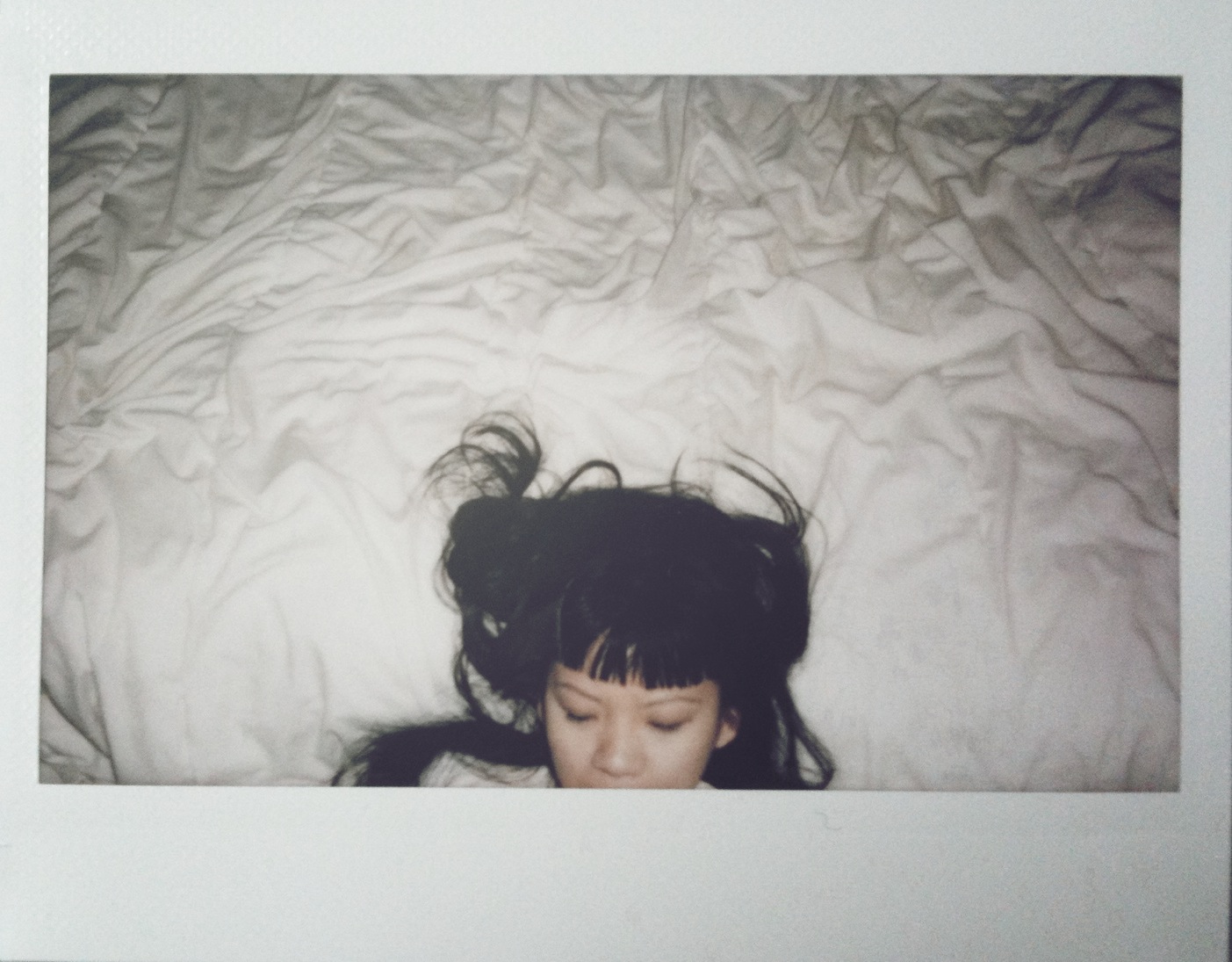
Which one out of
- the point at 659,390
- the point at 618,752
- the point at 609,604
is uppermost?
the point at 659,390

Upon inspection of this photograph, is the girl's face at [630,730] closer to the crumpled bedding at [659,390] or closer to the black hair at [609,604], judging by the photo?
the black hair at [609,604]

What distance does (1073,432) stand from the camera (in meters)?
1.01

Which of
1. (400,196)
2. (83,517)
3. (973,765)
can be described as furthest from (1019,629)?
(83,517)

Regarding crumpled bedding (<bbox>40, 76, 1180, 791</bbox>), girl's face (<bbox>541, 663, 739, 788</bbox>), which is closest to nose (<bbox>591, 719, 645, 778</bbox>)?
girl's face (<bbox>541, 663, 739, 788</bbox>)

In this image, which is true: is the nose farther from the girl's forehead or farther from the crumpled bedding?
the crumpled bedding

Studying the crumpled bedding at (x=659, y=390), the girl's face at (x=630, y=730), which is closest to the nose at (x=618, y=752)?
the girl's face at (x=630, y=730)

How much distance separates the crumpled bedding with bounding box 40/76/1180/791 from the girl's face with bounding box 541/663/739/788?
0.38ft

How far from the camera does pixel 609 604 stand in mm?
986

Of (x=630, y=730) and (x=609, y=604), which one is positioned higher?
(x=609, y=604)

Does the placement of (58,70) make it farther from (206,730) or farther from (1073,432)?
(1073,432)

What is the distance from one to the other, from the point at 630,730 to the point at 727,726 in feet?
0.34

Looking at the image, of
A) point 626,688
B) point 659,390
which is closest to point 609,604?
point 626,688

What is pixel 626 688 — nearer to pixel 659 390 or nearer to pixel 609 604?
pixel 609 604

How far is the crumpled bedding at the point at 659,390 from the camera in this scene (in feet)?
3.29
